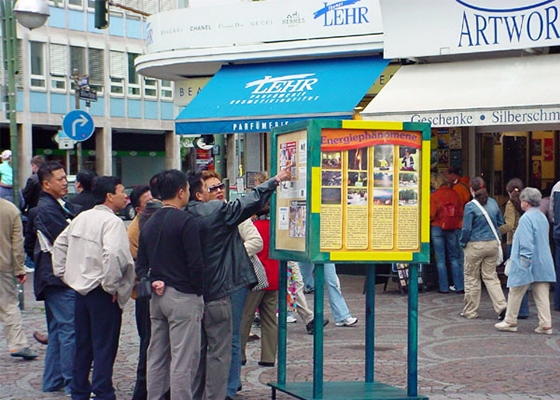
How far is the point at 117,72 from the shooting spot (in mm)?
48094

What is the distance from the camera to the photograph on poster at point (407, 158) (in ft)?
25.1

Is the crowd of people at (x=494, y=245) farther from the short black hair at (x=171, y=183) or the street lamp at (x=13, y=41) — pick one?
the street lamp at (x=13, y=41)

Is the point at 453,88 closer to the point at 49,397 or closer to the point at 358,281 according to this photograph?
the point at 358,281

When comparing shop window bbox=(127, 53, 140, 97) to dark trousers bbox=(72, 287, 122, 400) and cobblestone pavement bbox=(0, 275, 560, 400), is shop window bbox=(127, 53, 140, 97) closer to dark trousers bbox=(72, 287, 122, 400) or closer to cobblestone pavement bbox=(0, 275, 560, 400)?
cobblestone pavement bbox=(0, 275, 560, 400)

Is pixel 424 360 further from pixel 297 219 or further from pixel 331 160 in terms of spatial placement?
pixel 331 160

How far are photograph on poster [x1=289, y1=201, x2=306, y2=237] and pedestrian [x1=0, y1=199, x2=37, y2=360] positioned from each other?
330 centimetres

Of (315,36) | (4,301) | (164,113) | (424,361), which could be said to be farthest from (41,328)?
(164,113)

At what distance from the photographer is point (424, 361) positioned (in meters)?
10.4

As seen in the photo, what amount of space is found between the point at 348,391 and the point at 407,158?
68.8 inches

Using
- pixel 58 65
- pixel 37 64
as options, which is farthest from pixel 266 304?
pixel 58 65

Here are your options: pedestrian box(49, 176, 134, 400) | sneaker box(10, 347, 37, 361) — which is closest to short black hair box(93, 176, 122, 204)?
pedestrian box(49, 176, 134, 400)

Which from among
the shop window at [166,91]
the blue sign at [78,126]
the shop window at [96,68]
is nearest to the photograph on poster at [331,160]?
the blue sign at [78,126]

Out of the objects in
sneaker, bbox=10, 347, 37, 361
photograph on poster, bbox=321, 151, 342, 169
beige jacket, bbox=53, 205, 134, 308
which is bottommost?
sneaker, bbox=10, 347, 37, 361

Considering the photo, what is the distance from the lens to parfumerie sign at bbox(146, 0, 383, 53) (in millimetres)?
17297
